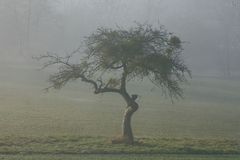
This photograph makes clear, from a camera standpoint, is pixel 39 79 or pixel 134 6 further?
pixel 134 6

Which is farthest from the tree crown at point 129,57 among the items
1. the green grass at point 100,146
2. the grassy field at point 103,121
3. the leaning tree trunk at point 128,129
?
the grassy field at point 103,121

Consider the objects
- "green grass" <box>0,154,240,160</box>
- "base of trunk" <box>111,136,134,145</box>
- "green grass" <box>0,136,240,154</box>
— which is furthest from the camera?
"base of trunk" <box>111,136,134,145</box>

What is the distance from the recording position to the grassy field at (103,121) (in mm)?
20672

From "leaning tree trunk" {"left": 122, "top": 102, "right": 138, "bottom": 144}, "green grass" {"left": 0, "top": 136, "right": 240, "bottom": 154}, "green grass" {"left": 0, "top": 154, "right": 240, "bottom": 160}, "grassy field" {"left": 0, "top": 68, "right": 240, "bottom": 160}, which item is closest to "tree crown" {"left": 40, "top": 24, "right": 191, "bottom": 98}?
"leaning tree trunk" {"left": 122, "top": 102, "right": 138, "bottom": 144}

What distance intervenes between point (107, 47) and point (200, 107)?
31394 mm

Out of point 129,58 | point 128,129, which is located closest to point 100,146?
point 128,129

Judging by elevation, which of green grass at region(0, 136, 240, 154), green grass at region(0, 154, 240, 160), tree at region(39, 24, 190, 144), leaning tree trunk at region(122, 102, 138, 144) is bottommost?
green grass at region(0, 154, 240, 160)

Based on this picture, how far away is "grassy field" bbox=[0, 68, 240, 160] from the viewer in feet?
67.8

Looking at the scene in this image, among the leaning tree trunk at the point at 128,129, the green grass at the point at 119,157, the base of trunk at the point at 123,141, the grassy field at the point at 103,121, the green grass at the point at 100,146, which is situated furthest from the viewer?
the leaning tree trunk at the point at 128,129

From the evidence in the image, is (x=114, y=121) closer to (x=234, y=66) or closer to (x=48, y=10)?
(x=48, y=10)

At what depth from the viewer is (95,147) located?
20.6 meters

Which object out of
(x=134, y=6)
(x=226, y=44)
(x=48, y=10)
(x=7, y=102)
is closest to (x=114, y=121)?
(x=7, y=102)

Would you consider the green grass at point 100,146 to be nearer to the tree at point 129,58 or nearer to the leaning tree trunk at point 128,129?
the leaning tree trunk at point 128,129

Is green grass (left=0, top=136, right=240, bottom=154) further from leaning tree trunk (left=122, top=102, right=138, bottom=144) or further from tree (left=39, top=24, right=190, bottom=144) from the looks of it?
tree (left=39, top=24, right=190, bottom=144)
